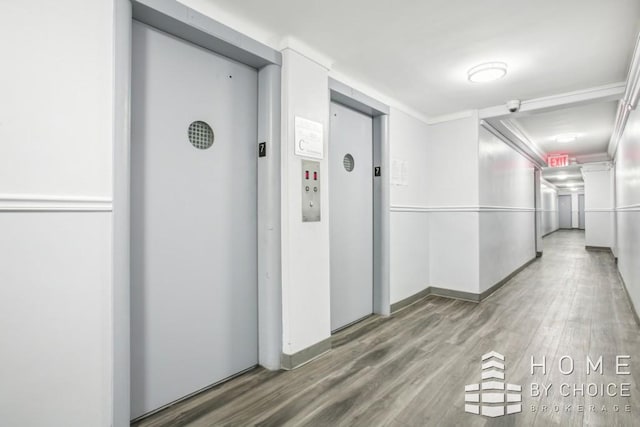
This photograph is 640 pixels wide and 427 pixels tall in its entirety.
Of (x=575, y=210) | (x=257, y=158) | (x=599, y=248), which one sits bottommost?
(x=599, y=248)

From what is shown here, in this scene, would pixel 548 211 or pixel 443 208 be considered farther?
pixel 548 211

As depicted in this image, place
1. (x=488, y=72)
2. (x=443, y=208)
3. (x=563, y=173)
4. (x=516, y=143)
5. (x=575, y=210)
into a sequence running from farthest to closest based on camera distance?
1. (x=575, y=210)
2. (x=563, y=173)
3. (x=516, y=143)
4. (x=443, y=208)
5. (x=488, y=72)

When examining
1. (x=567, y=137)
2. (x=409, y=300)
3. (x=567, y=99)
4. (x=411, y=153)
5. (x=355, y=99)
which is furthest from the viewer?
(x=567, y=137)

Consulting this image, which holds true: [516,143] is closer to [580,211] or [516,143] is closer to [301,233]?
[301,233]

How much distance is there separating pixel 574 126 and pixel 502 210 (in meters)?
1.91

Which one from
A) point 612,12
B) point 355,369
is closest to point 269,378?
point 355,369

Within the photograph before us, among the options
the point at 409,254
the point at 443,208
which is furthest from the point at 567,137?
the point at 409,254

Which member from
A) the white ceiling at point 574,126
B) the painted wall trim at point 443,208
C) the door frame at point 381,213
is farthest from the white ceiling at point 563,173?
the door frame at point 381,213

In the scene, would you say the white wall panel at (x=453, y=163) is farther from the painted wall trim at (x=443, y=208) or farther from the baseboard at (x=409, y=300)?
the baseboard at (x=409, y=300)

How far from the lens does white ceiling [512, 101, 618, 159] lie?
174 inches

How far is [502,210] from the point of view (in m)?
5.13

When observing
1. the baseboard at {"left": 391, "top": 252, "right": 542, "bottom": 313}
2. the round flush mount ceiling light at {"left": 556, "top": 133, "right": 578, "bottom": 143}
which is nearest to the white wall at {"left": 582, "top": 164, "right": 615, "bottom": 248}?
the round flush mount ceiling light at {"left": 556, "top": 133, "right": 578, "bottom": 143}

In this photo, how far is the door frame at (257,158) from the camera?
1.56 metres

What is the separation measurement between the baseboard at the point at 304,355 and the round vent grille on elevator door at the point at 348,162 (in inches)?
66.0
